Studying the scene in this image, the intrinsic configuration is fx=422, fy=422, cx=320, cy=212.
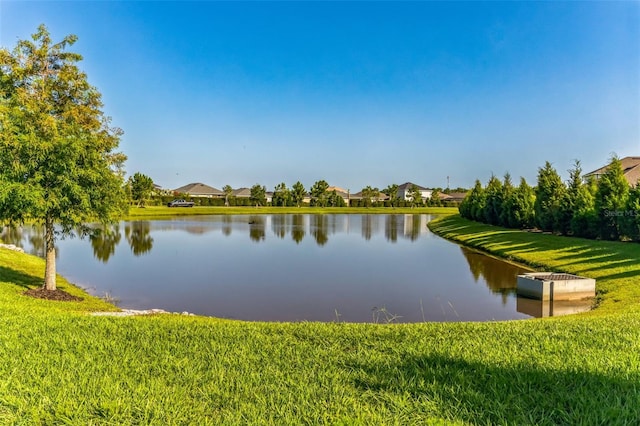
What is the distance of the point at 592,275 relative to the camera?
14977mm

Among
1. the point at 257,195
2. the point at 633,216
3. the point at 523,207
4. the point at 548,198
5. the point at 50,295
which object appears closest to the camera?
the point at 50,295

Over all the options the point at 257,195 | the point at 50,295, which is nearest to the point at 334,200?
the point at 257,195

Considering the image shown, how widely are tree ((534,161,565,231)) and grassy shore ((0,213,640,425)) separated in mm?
21776

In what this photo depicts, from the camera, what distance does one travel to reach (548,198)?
26891 mm

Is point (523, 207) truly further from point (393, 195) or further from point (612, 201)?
point (393, 195)

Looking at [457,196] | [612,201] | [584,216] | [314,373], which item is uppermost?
[457,196]

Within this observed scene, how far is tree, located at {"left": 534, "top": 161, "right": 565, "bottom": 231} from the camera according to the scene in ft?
83.3

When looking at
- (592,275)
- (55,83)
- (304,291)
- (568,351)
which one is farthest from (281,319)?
(592,275)

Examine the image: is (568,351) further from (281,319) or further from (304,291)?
(304,291)

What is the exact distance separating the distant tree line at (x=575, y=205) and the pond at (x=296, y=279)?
16.9 ft

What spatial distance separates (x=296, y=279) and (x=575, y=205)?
16.8 metres

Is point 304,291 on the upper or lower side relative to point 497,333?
lower

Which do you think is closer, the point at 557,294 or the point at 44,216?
the point at 44,216

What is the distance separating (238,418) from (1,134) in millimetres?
10707
